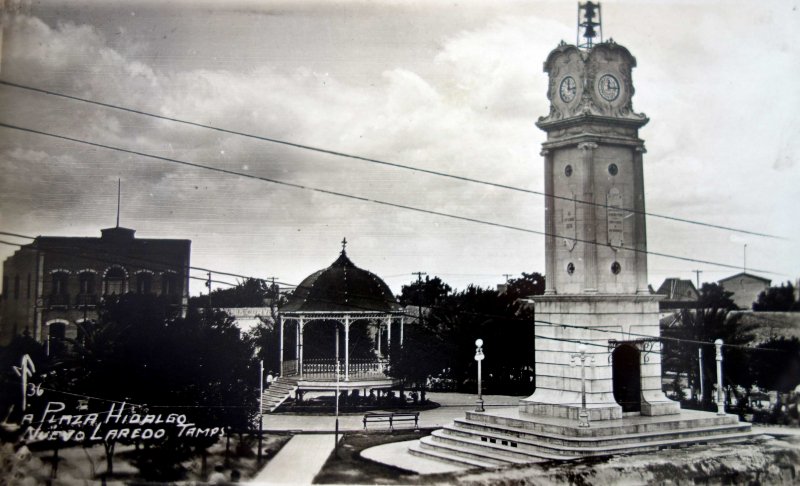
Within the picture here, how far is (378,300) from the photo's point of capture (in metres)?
28.9

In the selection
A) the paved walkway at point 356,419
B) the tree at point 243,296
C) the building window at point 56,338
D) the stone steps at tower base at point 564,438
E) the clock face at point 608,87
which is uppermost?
the clock face at point 608,87

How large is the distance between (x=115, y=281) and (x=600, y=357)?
40.1 ft

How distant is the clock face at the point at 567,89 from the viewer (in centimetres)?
1958

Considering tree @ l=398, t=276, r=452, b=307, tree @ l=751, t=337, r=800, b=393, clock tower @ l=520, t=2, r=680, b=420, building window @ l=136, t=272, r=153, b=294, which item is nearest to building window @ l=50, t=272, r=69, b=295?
building window @ l=136, t=272, r=153, b=294

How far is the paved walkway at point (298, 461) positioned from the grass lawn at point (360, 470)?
→ 288 millimetres

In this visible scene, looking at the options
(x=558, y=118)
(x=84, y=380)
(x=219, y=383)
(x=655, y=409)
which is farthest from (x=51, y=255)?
(x=655, y=409)

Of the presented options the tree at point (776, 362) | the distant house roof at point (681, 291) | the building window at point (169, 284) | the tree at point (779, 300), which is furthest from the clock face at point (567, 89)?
the distant house roof at point (681, 291)

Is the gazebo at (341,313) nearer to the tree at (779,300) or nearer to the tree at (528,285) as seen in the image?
the tree at (779,300)

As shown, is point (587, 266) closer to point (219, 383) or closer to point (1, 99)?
point (219, 383)

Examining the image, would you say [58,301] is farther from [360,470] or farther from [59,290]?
[360,470]

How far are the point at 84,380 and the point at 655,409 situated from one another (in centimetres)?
1364

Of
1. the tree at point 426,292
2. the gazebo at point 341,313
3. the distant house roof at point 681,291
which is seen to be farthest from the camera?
the tree at point 426,292

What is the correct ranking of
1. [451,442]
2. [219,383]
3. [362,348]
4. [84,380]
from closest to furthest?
[84,380] → [219,383] → [451,442] → [362,348]

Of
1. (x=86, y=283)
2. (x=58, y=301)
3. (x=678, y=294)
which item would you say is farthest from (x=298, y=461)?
(x=678, y=294)
